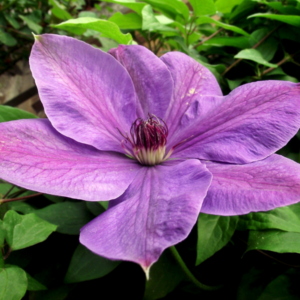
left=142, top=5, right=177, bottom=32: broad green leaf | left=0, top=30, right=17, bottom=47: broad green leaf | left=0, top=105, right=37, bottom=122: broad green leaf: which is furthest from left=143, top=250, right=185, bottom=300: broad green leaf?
left=0, top=30, right=17, bottom=47: broad green leaf

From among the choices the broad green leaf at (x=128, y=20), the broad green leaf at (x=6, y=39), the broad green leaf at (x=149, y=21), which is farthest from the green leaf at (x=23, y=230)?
the broad green leaf at (x=6, y=39)

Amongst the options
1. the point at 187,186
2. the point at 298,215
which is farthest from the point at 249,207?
the point at 298,215

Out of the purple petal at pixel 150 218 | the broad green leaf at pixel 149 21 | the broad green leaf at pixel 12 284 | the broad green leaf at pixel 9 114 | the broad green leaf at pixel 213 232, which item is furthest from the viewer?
the broad green leaf at pixel 149 21

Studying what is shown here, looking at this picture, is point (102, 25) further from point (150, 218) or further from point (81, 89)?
point (150, 218)

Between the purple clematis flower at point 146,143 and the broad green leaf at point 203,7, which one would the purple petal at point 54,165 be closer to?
the purple clematis flower at point 146,143

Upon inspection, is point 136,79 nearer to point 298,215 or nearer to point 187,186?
point 187,186

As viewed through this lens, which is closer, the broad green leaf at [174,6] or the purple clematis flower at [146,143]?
the purple clematis flower at [146,143]

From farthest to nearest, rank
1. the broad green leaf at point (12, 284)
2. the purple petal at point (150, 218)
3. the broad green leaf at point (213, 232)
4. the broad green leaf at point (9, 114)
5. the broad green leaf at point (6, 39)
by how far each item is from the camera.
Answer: the broad green leaf at point (6, 39) < the broad green leaf at point (9, 114) < the broad green leaf at point (213, 232) < the broad green leaf at point (12, 284) < the purple petal at point (150, 218)
